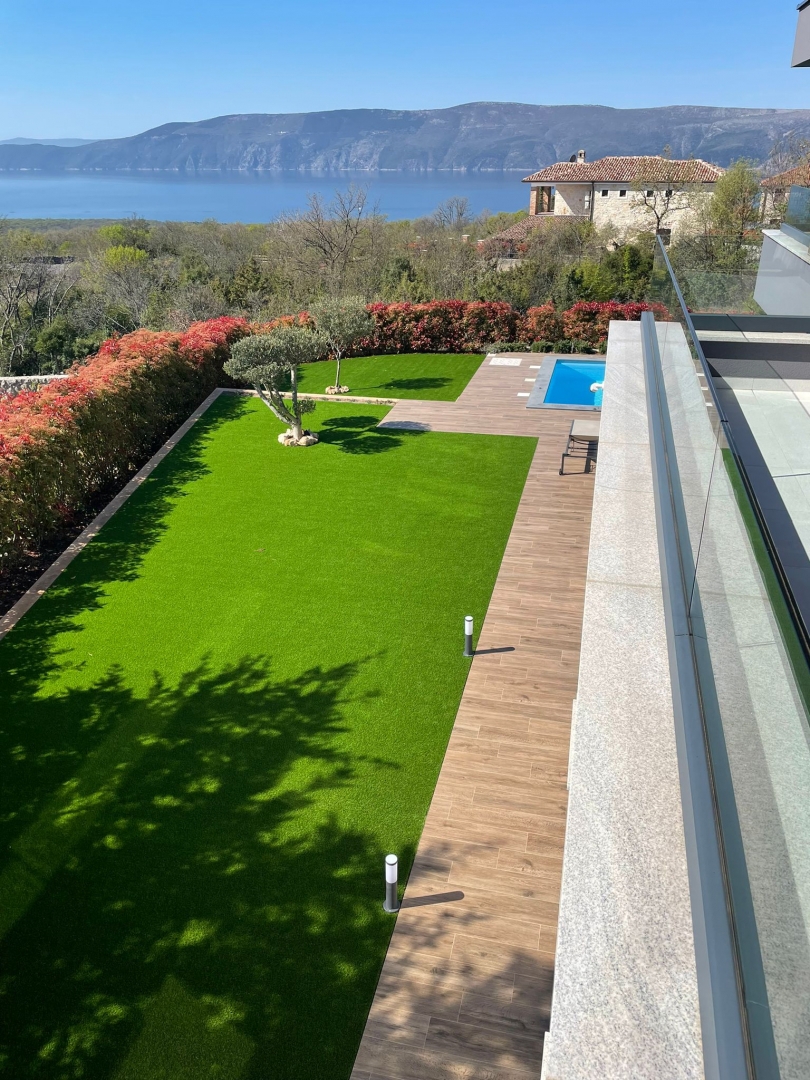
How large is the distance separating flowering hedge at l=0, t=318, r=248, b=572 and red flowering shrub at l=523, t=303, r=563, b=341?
10.1 m

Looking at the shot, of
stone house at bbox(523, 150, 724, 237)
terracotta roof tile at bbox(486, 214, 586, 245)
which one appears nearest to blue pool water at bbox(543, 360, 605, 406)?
stone house at bbox(523, 150, 724, 237)

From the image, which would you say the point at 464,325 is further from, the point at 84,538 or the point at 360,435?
the point at 84,538

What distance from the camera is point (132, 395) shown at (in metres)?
14.8

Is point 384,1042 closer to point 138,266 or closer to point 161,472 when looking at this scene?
point 161,472

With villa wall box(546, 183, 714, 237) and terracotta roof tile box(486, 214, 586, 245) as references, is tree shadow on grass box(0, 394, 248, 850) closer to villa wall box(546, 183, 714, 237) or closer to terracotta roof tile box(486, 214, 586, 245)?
terracotta roof tile box(486, 214, 586, 245)

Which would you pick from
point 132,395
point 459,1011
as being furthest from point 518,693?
point 132,395

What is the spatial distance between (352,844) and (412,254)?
44.0m

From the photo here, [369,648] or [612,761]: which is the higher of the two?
[612,761]

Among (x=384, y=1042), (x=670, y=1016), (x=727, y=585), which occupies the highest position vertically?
(x=727, y=585)

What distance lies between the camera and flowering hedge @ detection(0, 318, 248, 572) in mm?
11164

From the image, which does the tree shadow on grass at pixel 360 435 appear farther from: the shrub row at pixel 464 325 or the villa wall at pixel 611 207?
Answer: the villa wall at pixel 611 207

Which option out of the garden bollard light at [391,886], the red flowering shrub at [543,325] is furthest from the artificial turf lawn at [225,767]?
the red flowering shrub at [543,325]

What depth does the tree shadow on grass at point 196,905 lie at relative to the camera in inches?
198

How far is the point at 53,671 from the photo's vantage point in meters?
8.89
